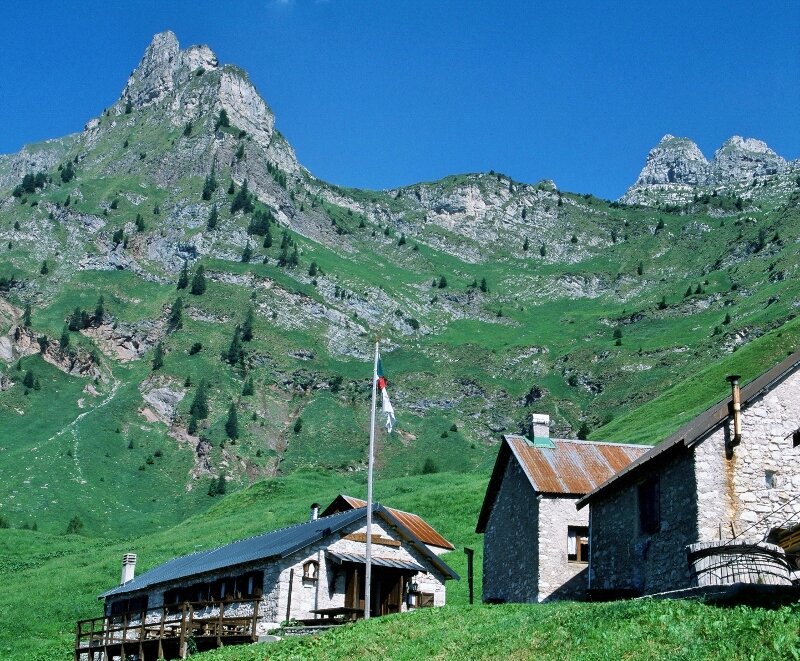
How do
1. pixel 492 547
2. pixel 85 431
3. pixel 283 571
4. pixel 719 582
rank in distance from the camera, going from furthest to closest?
pixel 85 431 → pixel 492 547 → pixel 283 571 → pixel 719 582

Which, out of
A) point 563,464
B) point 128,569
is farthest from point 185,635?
point 128,569

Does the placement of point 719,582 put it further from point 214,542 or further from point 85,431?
point 85,431

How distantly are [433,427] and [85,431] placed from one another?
66.2 m

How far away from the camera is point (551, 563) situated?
125 ft

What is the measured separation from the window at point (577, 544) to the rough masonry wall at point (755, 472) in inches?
438

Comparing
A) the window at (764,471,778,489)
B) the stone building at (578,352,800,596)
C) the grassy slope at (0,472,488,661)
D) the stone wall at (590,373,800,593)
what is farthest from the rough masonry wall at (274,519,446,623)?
the window at (764,471,778,489)

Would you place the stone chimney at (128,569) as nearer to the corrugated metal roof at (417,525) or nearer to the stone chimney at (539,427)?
the corrugated metal roof at (417,525)

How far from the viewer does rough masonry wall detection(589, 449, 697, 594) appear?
92.7ft

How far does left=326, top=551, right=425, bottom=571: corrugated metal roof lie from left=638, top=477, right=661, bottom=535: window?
43.0ft

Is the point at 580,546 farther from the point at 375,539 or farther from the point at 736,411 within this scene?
the point at 736,411

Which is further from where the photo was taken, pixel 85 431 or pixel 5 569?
pixel 85 431

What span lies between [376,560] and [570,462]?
9.82 m

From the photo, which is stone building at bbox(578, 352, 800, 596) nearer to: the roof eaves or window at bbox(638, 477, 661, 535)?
window at bbox(638, 477, 661, 535)

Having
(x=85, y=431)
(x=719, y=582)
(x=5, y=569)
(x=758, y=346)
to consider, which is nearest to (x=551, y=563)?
(x=719, y=582)
